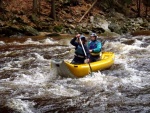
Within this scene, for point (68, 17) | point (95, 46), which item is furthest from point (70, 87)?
point (68, 17)

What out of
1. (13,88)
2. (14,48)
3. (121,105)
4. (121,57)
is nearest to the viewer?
(121,105)

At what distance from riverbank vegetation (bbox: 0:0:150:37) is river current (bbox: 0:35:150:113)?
6.53 m

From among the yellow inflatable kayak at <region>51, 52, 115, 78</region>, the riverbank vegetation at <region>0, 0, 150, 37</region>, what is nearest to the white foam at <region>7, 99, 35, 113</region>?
the yellow inflatable kayak at <region>51, 52, 115, 78</region>

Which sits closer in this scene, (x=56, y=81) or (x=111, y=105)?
(x=111, y=105)

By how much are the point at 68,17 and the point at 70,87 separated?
51.6ft

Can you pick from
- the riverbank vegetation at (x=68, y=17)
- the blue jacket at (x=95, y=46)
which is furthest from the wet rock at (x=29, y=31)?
the blue jacket at (x=95, y=46)

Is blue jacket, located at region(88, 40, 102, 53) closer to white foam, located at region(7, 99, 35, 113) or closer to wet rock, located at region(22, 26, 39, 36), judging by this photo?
white foam, located at region(7, 99, 35, 113)

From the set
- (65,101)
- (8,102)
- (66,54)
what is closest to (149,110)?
(65,101)

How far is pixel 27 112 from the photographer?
6660 millimetres

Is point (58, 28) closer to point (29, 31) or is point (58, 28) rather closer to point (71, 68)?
point (29, 31)

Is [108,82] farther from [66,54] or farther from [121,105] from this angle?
[66,54]

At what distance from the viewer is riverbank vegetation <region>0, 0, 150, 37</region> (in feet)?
67.1

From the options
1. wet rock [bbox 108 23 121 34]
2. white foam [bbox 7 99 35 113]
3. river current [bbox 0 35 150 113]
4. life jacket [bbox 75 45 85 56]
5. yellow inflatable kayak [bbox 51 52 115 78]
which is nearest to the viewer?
white foam [bbox 7 99 35 113]

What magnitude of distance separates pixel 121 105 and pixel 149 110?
669 millimetres
